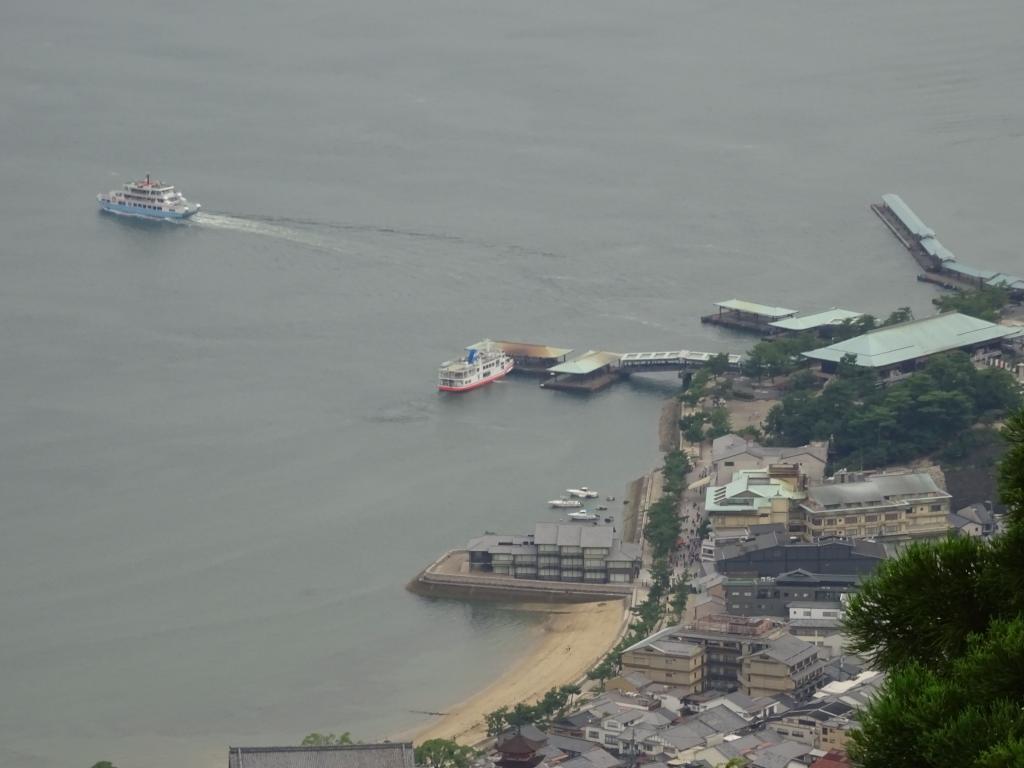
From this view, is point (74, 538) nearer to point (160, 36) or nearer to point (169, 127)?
point (169, 127)

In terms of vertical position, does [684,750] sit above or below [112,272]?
below

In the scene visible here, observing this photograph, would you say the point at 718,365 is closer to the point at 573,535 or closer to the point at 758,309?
the point at 758,309

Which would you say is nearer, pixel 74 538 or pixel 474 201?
pixel 74 538

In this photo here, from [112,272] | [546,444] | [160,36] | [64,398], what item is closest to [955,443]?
[546,444]

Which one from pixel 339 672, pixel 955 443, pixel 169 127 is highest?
pixel 169 127

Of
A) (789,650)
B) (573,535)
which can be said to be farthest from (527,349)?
(789,650)

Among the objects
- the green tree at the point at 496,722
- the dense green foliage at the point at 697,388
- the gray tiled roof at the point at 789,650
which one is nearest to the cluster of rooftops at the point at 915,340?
the dense green foliage at the point at 697,388

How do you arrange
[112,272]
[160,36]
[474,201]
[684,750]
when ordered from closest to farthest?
[684,750], [112,272], [474,201], [160,36]

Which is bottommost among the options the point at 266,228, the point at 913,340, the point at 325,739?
the point at 325,739
